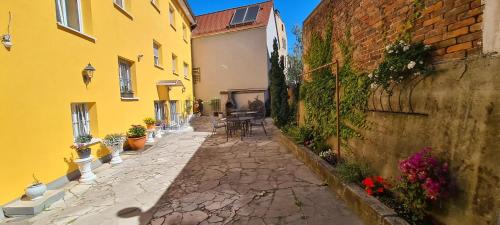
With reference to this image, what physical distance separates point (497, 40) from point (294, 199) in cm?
282

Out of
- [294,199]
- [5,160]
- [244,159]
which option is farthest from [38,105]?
[294,199]

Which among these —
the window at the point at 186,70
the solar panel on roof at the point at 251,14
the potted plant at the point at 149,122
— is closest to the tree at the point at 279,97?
the potted plant at the point at 149,122

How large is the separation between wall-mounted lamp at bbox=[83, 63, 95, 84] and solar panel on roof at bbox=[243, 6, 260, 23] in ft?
43.0

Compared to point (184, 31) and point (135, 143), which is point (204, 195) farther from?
point (184, 31)

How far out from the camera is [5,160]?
3.39m

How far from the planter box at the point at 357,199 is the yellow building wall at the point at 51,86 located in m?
4.95

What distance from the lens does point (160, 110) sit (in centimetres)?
1027

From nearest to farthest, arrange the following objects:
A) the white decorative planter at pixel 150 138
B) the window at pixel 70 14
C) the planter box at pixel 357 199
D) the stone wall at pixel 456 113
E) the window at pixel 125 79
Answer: the stone wall at pixel 456 113 < the planter box at pixel 357 199 < the window at pixel 70 14 < the window at pixel 125 79 < the white decorative planter at pixel 150 138

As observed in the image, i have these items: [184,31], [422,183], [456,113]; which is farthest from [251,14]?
[422,183]

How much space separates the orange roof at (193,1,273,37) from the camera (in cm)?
1630

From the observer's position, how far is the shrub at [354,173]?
3332mm

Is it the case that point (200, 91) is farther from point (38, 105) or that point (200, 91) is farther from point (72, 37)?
point (38, 105)

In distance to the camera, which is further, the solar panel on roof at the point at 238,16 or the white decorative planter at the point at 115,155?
the solar panel on roof at the point at 238,16

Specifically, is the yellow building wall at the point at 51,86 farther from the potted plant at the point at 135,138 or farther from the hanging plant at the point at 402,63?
the hanging plant at the point at 402,63
